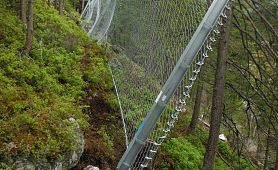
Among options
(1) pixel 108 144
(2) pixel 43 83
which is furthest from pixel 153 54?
(2) pixel 43 83

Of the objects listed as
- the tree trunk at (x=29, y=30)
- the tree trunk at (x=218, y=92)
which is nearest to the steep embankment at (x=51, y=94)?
the tree trunk at (x=29, y=30)

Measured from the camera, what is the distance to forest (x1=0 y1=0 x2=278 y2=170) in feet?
11.0

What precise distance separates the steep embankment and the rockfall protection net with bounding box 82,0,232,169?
0.60 m

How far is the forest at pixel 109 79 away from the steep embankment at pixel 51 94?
1 cm

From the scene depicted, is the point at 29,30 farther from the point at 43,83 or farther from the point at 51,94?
the point at 51,94

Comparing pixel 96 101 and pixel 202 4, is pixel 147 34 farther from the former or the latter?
pixel 96 101

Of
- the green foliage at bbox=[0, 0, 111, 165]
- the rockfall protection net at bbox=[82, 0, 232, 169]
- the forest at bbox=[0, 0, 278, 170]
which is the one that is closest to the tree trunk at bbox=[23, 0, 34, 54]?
the forest at bbox=[0, 0, 278, 170]

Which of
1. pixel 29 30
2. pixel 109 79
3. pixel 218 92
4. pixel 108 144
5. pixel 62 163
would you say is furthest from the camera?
pixel 109 79

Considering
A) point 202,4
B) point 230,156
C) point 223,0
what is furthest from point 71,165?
point 230,156

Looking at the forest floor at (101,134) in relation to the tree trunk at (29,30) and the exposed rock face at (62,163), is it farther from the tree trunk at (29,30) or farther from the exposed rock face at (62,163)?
the tree trunk at (29,30)

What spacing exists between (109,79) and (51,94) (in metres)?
1.86

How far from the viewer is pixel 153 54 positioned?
340 centimetres

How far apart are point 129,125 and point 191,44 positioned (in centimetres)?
269

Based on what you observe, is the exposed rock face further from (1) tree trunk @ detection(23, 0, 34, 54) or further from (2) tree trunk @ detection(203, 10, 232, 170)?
(1) tree trunk @ detection(23, 0, 34, 54)
